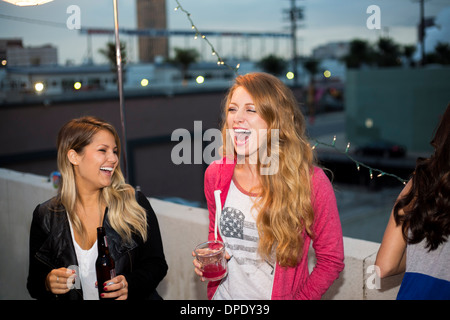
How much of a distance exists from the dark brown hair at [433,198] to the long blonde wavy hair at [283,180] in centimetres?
36

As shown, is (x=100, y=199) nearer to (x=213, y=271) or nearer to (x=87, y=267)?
(x=87, y=267)

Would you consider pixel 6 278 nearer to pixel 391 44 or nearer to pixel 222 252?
pixel 222 252

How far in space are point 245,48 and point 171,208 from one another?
31658mm

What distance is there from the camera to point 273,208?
4.73 feet

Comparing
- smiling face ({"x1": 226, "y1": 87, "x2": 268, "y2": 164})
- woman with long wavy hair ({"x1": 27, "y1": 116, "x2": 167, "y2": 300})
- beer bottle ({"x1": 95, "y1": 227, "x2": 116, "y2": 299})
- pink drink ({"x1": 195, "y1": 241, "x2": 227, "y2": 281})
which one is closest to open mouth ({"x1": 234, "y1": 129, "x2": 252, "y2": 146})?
smiling face ({"x1": 226, "y1": 87, "x2": 268, "y2": 164})

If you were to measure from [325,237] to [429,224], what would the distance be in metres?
0.36

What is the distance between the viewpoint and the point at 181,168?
520 inches

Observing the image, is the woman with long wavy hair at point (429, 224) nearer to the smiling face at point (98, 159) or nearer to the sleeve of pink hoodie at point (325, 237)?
the sleeve of pink hoodie at point (325, 237)

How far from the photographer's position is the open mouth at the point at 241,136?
1500 millimetres

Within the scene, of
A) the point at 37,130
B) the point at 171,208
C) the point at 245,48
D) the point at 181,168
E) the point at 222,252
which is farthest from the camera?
the point at 245,48

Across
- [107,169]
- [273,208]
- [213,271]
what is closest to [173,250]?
[107,169]

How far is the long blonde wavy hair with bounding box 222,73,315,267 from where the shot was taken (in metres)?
1.43

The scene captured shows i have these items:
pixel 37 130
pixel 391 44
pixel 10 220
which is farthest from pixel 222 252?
pixel 391 44

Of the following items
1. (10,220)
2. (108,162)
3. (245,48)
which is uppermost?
(245,48)
